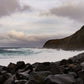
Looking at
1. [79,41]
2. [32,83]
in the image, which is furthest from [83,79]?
[79,41]

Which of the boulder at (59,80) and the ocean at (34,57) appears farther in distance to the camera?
the ocean at (34,57)

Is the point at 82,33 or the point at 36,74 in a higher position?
the point at 82,33

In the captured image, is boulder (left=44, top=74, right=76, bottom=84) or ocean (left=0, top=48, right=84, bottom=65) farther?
ocean (left=0, top=48, right=84, bottom=65)

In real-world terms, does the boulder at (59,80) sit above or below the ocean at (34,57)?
below

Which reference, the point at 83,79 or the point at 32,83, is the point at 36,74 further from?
the point at 83,79

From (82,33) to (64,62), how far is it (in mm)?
47069

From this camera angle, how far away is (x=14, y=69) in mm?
7535

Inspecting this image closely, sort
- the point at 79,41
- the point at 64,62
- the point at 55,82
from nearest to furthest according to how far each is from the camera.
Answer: the point at 55,82, the point at 64,62, the point at 79,41

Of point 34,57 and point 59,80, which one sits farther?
point 34,57

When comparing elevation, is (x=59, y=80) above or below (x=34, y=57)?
below

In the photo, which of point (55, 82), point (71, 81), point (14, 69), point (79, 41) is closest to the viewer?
point (55, 82)

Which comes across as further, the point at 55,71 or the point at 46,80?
the point at 55,71

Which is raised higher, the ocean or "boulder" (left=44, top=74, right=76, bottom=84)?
the ocean

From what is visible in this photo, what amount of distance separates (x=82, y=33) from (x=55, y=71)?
50.6m
